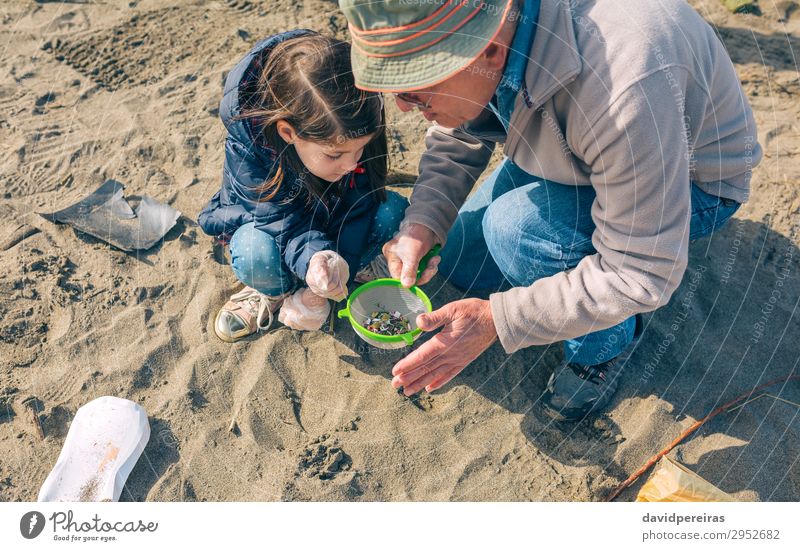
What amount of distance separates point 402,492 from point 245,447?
65 centimetres

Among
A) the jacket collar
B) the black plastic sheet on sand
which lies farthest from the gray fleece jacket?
the black plastic sheet on sand

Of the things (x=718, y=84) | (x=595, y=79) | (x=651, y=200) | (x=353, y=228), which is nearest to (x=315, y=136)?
(x=353, y=228)

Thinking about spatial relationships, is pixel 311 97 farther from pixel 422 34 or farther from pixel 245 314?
pixel 245 314

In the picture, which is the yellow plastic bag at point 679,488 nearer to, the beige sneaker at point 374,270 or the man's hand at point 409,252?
the man's hand at point 409,252

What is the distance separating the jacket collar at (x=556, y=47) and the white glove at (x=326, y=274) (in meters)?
1.13

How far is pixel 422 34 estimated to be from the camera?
1703 millimetres

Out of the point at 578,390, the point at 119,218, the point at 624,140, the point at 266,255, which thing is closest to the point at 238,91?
the point at 266,255

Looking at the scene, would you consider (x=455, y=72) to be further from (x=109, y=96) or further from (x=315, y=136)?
(x=109, y=96)

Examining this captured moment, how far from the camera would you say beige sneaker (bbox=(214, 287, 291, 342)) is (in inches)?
112

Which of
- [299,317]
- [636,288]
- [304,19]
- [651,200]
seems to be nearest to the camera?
[651,200]

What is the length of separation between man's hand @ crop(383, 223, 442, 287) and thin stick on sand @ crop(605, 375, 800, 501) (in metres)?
1.12

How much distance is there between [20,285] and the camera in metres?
2.95

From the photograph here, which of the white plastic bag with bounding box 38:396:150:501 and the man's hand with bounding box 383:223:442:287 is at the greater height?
the man's hand with bounding box 383:223:442:287

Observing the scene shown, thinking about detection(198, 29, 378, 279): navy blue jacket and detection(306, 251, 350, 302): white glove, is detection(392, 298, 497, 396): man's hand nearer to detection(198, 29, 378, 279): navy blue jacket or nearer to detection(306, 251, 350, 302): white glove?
detection(306, 251, 350, 302): white glove
